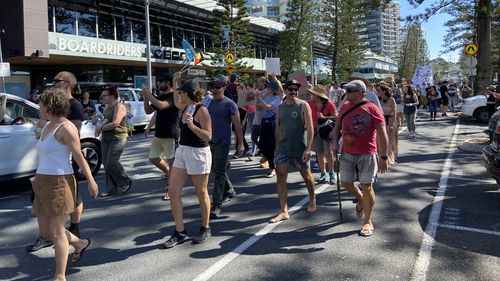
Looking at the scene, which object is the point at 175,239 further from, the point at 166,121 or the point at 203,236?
the point at 166,121

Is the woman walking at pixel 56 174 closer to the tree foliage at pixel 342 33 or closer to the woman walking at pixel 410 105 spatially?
the woman walking at pixel 410 105

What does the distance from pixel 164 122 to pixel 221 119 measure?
1142 mm

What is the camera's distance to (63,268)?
3.75m

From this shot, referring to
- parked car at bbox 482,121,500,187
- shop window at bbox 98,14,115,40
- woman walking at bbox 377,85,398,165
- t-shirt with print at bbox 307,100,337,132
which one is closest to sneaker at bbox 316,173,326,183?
t-shirt with print at bbox 307,100,337,132

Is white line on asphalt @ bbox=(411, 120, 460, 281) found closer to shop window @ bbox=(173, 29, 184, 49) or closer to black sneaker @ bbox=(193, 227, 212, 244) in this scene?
black sneaker @ bbox=(193, 227, 212, 244)

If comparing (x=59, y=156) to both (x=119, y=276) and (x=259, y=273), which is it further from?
(x=259, y=273)

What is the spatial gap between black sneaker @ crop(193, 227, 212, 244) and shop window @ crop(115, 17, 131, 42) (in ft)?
94.6

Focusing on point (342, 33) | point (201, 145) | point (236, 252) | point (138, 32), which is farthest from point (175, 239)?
point (342, 33)

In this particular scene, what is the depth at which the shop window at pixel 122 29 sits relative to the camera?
31.1 meters

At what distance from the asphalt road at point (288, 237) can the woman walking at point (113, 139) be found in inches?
11.6

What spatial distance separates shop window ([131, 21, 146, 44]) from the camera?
107 ft

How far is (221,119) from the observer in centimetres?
578

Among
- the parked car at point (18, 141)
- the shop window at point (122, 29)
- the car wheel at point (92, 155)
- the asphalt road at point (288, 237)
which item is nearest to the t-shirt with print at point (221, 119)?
the asphalt road at point (288, 237)

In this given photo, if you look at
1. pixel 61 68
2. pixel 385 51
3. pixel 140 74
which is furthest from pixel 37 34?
pixel 385 51
